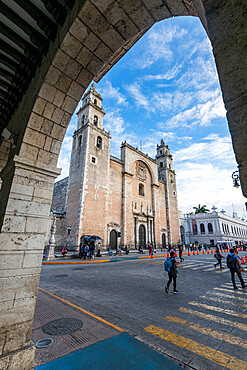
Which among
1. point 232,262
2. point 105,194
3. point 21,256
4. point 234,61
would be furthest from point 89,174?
point 234,61

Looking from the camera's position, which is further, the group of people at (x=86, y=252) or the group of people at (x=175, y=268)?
the group of people at (x=86, y=252)

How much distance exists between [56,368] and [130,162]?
91.4 ft

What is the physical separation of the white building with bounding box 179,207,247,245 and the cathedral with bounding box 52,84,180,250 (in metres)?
17.5

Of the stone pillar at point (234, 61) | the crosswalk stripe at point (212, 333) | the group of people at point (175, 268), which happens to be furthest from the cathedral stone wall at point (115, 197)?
the stone pillar at point (234, 61)

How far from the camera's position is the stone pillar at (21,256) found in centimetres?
236

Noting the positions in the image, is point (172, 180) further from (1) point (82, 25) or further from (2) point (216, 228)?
(1) point (82, 25)

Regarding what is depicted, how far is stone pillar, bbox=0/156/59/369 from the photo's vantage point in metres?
2.36

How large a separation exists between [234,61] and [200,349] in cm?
391

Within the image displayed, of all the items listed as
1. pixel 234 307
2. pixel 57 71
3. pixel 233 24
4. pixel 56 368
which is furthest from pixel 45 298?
pixel 233 24

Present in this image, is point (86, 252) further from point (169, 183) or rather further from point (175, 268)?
point (169, 183)

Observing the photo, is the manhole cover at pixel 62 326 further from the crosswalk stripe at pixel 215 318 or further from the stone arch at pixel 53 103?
the crosswalk stripe at pixel 215 318

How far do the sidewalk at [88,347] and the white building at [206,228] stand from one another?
48.5m

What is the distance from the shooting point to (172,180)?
130 ft

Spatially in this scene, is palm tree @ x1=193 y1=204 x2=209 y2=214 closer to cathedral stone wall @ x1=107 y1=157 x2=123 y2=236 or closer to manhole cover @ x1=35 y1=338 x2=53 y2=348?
cathedral stone wall @ x1=107 y1=157 x2=123 y2=236
